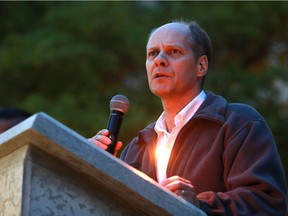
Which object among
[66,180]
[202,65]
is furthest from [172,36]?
[66,180]

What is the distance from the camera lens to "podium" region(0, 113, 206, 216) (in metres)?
2.10

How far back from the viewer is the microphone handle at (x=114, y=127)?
2801 millimetres

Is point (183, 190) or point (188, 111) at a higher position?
point (188, 111)

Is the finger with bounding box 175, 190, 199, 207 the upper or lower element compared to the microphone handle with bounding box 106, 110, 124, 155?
lower

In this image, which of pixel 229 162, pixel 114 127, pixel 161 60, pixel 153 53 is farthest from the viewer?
pixel 153 53

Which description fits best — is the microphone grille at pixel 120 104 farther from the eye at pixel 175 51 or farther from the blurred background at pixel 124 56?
the blurred background at pixel 124 56

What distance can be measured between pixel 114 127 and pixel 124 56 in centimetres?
740

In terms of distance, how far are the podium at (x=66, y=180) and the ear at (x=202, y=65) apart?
1.11m

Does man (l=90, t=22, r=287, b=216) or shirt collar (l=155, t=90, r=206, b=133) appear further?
shirt collar (l=155, t=90, r=206, b=133)

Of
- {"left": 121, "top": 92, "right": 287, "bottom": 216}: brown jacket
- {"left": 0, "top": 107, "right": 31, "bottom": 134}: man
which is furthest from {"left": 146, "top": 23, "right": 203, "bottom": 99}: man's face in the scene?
{"left": 0, "top": 107, "right": 31, "bottom": 134}: man

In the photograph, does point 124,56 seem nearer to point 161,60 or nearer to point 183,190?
point 161,60

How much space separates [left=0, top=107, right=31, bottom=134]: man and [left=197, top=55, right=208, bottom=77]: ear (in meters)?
2.35

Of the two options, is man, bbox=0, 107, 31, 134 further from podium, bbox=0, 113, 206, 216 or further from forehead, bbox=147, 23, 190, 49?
podium, bbox=0, 113, 206, 216

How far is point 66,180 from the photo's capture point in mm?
2207
